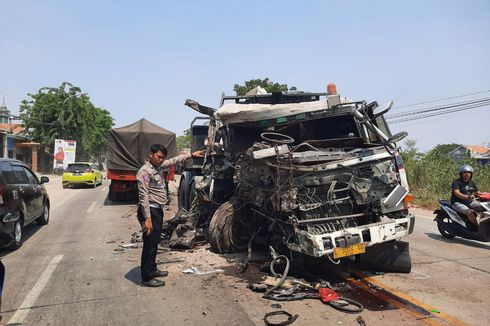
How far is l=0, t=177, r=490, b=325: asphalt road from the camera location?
4344mm

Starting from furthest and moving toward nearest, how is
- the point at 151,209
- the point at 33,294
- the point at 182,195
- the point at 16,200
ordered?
the point at 182,195
the point at 16,200
the point at 151,209
the point at 33,294

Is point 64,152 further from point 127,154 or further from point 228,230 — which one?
point 228,230

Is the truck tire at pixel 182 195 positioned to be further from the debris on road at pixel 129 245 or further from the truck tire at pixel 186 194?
the debris on road at pixel 129 245

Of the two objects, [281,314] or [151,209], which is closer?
[281,314]

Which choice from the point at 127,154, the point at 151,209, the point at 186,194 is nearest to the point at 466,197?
the point at 151,209

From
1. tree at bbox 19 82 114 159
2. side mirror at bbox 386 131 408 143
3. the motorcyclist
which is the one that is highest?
tree at bbox 19 82 114 159

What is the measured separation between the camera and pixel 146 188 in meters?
5.59

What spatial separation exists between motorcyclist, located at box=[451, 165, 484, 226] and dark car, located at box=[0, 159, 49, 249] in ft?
27.3

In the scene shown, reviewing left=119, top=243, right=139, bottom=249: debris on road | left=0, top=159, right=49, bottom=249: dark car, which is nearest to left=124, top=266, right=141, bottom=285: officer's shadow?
left=119, top=243, right=139, bottom=249: debris on road

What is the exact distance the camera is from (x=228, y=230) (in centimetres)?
705

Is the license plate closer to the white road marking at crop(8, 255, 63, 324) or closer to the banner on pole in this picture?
the white road marking at crop(8, 255, 63, 324)

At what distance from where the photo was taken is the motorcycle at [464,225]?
7656mm

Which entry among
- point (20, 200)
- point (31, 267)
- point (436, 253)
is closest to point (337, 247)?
point (436, 253)

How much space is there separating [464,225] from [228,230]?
464 centimetres
